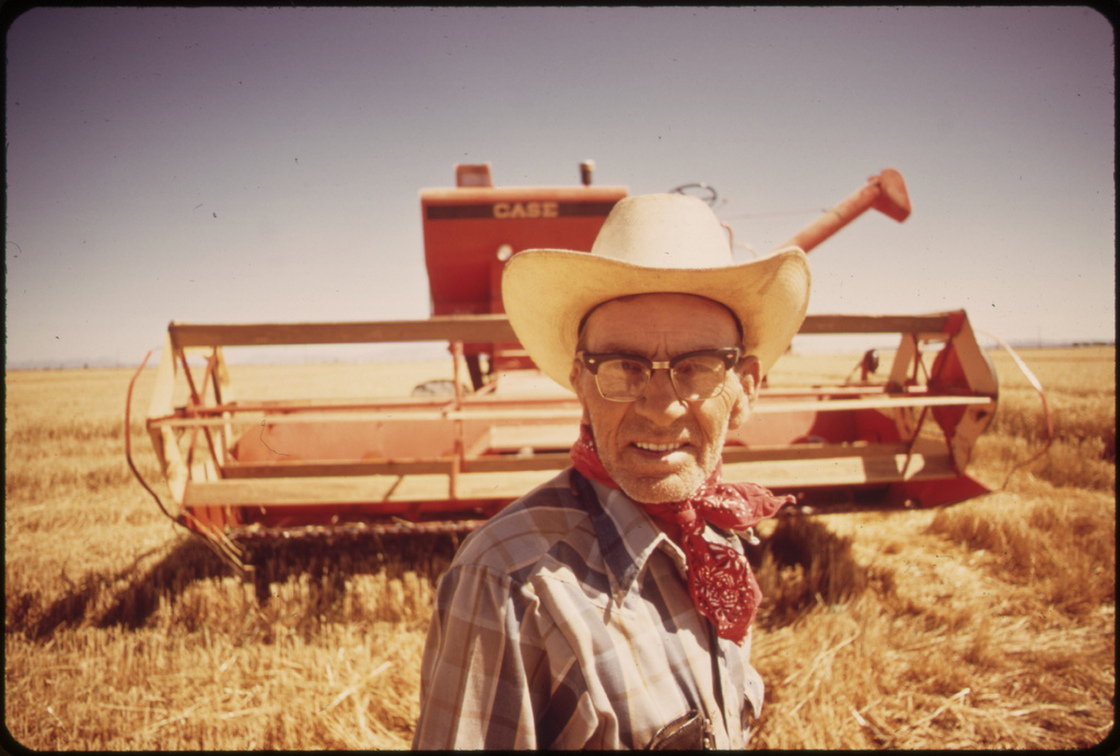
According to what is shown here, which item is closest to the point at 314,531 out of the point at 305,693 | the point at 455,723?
the point at 305,693

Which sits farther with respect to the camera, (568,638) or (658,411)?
(658,411)

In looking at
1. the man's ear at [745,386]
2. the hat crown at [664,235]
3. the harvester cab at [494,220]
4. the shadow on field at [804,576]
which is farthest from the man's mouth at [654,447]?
the harvester cab at [494,220]

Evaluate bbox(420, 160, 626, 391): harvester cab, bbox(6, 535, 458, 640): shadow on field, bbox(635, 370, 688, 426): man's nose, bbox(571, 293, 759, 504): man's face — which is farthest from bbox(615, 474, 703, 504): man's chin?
bbox(420, 160, 626, 391): harvester cab

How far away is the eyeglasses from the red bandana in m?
0.16

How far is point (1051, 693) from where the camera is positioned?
2480 millimetres

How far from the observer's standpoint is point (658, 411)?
47.7 inches

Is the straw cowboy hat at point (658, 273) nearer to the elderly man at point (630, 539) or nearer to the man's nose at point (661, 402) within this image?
the elderly man at point (630, 539)

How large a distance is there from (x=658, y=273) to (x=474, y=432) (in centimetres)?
281

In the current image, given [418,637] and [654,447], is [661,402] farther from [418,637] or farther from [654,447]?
[418,637]

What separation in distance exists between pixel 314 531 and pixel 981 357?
401 centimetres

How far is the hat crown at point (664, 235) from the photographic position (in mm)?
1275

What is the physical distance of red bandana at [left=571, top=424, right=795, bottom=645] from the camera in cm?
122

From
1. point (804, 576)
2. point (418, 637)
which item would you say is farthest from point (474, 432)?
point (804, 576)

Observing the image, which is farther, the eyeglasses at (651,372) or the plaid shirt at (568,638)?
the eyeglasses at (651,372)
